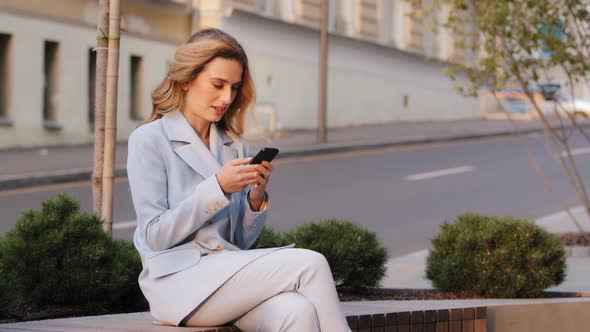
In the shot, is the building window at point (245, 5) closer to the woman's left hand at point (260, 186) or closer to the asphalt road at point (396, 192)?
the asphalt road at point (396, 192)

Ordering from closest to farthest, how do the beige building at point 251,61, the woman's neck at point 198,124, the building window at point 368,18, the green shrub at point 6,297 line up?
the woman's neck at point 198,124 < the green shrub at point 6,297 < the beige building at point 251,61 < the building window at point 368,18

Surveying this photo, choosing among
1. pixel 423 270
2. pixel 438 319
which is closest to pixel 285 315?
pixel 438 319

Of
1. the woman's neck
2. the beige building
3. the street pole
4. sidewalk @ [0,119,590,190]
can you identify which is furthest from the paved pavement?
the beige building

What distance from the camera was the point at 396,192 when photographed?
18609 millimetres

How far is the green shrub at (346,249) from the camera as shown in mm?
7445

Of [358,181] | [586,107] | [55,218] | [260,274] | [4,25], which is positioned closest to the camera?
[260,274]

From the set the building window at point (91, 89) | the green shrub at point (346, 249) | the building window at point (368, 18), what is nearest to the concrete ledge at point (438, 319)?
the green shrub at point (346, 249)

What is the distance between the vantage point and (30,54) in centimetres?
2408

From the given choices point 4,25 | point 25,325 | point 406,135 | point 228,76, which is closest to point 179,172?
point 228,76

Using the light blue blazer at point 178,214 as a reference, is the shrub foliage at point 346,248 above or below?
below

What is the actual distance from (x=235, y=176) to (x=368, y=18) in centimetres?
3578

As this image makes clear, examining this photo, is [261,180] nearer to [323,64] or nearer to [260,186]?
[260,186]

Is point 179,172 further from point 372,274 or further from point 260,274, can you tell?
point 372,274

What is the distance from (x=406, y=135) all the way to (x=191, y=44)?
88.9 feet
